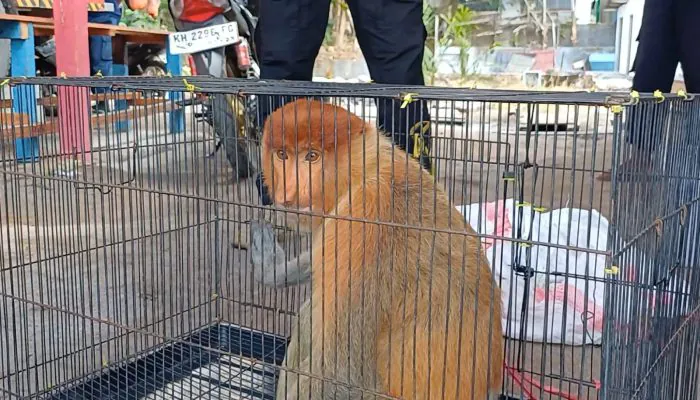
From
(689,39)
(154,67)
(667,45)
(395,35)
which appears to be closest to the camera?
(395,35)

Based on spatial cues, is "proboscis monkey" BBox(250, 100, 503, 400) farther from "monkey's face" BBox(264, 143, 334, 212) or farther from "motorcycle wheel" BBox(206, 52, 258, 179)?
"motorcycle wheel" BBox(206, 52, 258, 179)

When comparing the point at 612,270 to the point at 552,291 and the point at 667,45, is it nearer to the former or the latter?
the point at 552,291

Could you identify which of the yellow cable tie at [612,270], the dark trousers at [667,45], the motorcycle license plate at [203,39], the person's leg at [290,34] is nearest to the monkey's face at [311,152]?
the yellow cable tie at [612,270]

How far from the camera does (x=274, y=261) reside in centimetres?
248

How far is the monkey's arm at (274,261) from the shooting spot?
2436mm

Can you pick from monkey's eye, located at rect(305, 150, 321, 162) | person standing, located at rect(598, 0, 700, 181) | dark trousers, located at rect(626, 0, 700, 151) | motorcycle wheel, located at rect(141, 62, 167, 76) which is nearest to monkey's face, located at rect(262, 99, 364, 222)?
monkey's eye, located at rect(305, 150, 321, 162)

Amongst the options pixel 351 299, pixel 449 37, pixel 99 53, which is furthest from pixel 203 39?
pixel 449 37

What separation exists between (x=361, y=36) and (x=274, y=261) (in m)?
1.12

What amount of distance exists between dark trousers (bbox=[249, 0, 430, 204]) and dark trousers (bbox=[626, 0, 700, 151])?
126cm

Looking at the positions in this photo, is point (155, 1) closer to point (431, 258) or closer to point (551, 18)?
point (431, 258)

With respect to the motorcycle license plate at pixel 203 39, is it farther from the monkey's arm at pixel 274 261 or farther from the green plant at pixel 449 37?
the green plant at pixel 449 37

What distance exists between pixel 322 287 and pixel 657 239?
0.77m

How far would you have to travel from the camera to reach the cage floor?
2.39 meters

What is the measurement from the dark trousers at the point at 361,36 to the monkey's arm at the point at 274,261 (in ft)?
2.16
